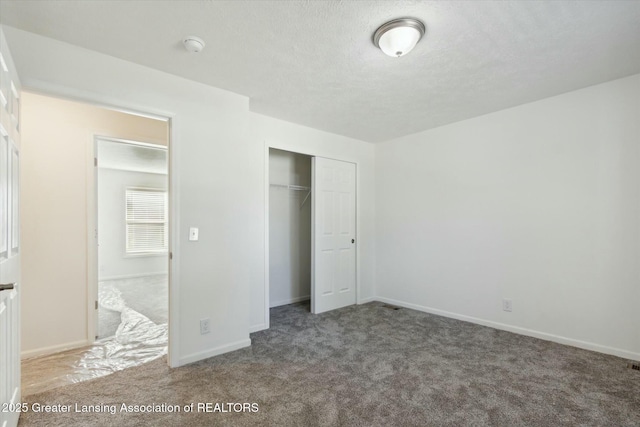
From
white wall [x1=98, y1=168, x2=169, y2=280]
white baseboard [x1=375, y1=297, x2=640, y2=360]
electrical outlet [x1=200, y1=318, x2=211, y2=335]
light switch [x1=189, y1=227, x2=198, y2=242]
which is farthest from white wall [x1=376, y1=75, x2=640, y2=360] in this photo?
white wall [x1=98, y1=168, x2=169, y2=280]

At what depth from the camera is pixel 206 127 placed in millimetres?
2756

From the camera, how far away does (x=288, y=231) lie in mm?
4656

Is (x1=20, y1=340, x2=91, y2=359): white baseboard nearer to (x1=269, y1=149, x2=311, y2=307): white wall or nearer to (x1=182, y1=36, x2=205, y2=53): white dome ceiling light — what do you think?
(x1=269, y1=149, x2=311, y2=307): white wall

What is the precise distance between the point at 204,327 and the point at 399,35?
2.77 m

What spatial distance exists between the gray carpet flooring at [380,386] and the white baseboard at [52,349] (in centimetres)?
89

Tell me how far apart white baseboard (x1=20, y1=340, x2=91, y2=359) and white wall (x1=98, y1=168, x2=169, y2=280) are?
14.5 feet

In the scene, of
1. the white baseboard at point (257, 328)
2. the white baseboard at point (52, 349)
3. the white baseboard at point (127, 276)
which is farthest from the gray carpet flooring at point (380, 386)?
the white baseboard at point (127, 276)

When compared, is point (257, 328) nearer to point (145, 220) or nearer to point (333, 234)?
point (333, 234)

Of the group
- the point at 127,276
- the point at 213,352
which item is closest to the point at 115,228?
the point at 127,276

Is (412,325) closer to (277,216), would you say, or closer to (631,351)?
(631,351)

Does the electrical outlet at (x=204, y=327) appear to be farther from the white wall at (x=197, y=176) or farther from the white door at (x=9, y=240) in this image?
the white door at (x=9, y=240)

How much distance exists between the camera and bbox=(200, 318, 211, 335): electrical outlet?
2.69 metres

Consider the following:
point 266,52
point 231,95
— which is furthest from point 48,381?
point 266,52

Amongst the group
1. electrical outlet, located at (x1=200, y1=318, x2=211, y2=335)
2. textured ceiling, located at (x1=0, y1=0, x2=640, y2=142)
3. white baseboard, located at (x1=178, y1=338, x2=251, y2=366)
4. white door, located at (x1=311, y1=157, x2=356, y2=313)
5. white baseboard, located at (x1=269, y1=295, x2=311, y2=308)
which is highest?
textured ceiling, located at (x1=0, y1=0, x2=640, y2=142)
